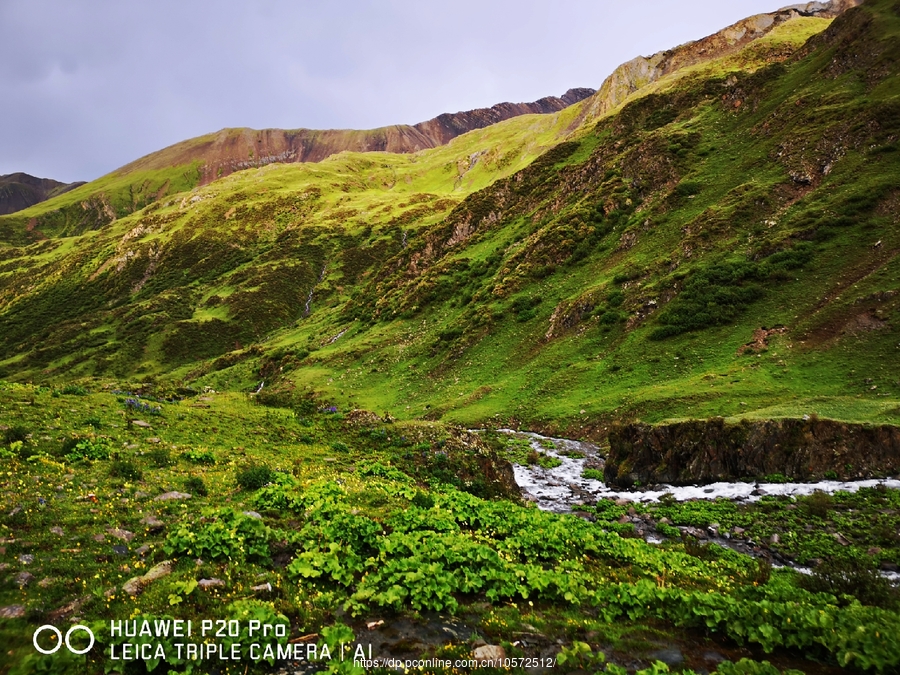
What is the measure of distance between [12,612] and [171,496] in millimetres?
5286

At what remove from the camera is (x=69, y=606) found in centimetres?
633

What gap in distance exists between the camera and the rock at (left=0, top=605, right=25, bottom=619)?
5914mm

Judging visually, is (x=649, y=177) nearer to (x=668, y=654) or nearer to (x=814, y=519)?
(x=814, y=519)

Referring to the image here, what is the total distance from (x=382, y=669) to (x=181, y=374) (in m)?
110

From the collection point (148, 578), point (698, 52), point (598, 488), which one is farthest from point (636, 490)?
point (698, 52)

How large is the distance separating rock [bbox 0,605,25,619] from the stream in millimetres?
17063

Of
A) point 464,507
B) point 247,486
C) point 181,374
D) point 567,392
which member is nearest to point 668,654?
point 464,507

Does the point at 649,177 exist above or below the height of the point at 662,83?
below

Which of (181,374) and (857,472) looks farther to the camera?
(181,374)

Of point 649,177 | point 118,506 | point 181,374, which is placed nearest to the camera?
point 118,506

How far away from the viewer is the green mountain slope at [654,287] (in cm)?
3284

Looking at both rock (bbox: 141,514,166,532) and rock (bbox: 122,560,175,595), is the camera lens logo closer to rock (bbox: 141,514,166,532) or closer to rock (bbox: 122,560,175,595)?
rock (bbox: 122,560,175,595)

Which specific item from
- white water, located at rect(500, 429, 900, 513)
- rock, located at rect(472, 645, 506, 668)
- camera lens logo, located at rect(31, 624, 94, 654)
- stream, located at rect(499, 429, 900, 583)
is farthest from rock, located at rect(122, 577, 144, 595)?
white water, located at rect(500, 429, 900, 513)

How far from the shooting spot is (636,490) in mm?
22844
